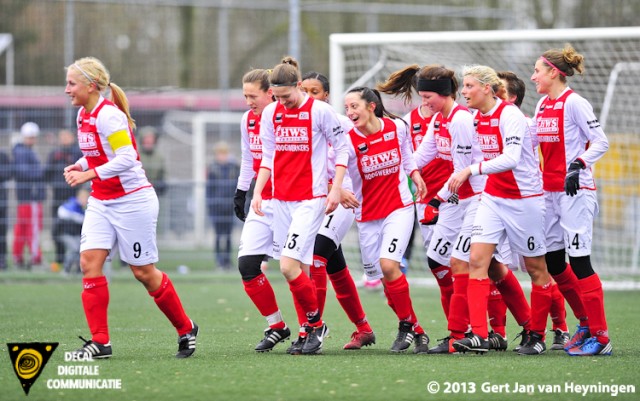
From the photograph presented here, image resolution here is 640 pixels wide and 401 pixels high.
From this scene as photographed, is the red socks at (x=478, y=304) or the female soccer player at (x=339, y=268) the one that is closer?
the red socks at (x=478, y=304)

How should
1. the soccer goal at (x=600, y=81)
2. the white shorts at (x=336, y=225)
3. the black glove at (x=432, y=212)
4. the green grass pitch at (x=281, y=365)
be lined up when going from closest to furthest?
the green grass pitch at (x=281, y=365)
the black glove at (x=432, y=212)
the white shorts at (x=336, y=225)
the soccer goal at (x=600, y=81)

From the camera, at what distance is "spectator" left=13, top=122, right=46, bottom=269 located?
55.5ft

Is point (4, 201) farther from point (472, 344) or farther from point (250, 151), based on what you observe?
point (472, 344)

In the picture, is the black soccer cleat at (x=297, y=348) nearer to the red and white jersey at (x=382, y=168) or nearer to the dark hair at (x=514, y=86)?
the red and white jersey at (x=382, y=168)

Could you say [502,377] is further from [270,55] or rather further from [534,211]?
[270,55]

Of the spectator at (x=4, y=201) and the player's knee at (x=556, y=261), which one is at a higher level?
the player's knee at (x=556, y=261)

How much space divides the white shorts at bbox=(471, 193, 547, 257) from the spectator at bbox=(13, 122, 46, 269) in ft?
34.4

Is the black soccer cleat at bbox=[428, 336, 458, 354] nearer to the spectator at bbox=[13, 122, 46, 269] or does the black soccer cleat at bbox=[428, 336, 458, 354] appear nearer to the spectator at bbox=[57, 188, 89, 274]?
the spectator at bbox=[57, 188, 89, 274]

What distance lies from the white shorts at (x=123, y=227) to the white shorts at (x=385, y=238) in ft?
5.77

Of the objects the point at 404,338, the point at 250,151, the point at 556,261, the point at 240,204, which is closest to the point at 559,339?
the point at 556,261

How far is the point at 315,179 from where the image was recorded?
8.09 meters

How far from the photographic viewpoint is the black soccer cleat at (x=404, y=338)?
8.35 m

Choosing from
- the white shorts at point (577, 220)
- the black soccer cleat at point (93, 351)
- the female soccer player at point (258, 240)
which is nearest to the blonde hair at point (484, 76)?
the white shorts at point (577, 220)

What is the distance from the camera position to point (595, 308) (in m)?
7.98
